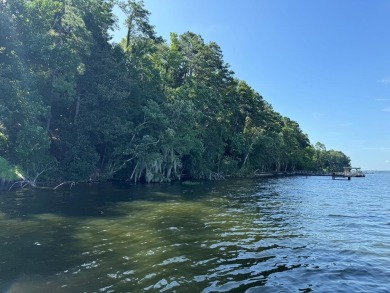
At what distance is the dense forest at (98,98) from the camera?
94.1 ft

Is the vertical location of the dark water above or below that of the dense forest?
below

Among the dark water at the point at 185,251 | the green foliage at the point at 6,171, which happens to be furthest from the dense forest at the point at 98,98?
the dark water at the point at 185,251

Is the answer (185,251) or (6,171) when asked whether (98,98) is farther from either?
(185,251)

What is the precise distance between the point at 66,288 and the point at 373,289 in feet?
28.3

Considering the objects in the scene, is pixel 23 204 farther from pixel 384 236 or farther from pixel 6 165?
pixel 384 236

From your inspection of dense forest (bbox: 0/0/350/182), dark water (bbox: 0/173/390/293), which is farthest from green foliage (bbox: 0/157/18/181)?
dark water (bbox: 0/173/390/293)

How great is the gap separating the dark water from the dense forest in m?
13.8

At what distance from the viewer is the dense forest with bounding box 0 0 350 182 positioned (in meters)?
28.7

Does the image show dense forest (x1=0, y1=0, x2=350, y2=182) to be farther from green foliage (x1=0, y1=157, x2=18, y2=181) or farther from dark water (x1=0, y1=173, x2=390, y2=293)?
dark water (x1=0, y1=173, x2=390, y2=293)

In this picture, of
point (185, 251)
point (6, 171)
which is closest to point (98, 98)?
point (6, 171)

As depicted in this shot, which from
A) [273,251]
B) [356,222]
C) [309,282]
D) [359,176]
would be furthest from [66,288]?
[359,176]

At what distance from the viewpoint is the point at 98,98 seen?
129 ft

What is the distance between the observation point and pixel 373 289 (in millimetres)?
8047

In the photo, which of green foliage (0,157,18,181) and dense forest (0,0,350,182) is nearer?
green foliage (0,157,18,181)
